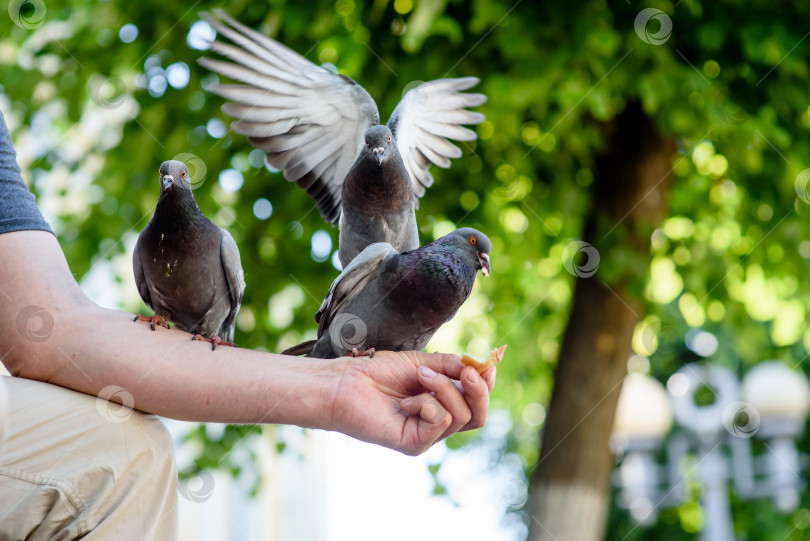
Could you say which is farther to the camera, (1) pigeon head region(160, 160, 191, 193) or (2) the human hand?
(2) the human hand

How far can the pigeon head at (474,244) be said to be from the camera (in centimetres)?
162

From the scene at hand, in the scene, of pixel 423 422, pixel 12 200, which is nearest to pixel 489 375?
pixel 423 422

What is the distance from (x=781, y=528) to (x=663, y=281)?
23.5 ft

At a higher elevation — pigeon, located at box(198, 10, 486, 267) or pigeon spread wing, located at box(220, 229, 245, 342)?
pigeon, located at box(198, 10, 486, 267)

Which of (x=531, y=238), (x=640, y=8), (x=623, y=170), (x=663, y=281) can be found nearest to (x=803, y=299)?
(x=663, y=281)

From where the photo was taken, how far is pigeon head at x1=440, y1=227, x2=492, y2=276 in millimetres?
1620

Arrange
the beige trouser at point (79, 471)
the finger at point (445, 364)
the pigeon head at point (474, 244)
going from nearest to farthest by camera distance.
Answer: the beige trouser at point (79, 471), the pigeon head at point (474, 244), the finger at point (445, 364)

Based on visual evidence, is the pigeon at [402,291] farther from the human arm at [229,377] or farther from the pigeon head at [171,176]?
the pigeon head at [171,176]

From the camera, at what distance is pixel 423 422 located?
Answer: 1689 millimetres

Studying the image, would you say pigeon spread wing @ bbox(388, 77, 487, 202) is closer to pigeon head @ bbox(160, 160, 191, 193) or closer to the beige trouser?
pigeon head @ bbox(160, 160, 191, 193)

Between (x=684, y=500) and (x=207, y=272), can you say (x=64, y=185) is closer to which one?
(x=207, y=272)

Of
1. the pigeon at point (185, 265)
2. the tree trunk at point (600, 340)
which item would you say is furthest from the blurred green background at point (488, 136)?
the pigeon at point (185, 265)

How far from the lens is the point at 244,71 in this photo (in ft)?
5.50

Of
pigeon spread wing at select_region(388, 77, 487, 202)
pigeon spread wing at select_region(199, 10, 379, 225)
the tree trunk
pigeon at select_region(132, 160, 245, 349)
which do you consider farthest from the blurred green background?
pigeon at select_region(132, 160, 245, 349)
